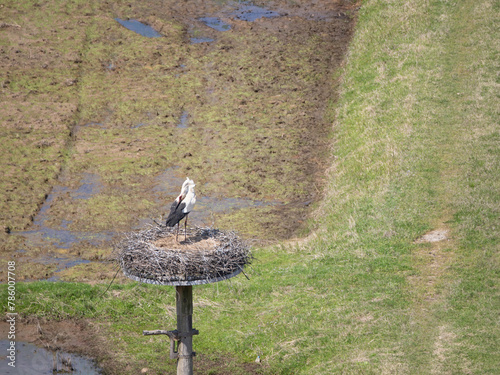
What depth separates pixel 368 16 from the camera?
1581 inches

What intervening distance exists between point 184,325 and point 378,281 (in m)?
7.21

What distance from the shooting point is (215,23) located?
4225cm

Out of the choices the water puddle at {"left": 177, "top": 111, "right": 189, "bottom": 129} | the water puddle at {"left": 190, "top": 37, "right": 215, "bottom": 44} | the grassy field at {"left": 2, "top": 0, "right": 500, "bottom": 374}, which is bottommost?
the grassy field at {"left": 2, "top": 0, "right": 500, "bottom": 374}

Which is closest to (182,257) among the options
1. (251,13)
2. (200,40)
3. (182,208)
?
(182,208)

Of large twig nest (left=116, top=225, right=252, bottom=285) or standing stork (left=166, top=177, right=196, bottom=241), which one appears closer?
large twig nest (left=116, top=225, right=252, bottom=285)

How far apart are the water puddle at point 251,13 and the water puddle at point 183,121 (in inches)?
447

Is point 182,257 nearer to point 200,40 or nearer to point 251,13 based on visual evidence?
point 200,40

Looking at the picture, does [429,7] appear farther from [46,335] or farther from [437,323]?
[46,335]

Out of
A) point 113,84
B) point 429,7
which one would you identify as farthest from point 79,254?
point 429,7

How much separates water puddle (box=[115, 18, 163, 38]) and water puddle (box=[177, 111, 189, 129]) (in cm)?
841

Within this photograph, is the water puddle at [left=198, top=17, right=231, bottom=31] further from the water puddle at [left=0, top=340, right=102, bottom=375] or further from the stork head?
the stork head

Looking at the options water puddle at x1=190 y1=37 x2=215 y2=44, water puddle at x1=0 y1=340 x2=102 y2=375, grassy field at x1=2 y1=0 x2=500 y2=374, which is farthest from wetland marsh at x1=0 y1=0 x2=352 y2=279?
water puddle at x1=0 y1=340 x2=102 y2=375

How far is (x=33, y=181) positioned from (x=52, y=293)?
8.40 meters

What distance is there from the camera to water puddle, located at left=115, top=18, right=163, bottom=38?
40.3 m
